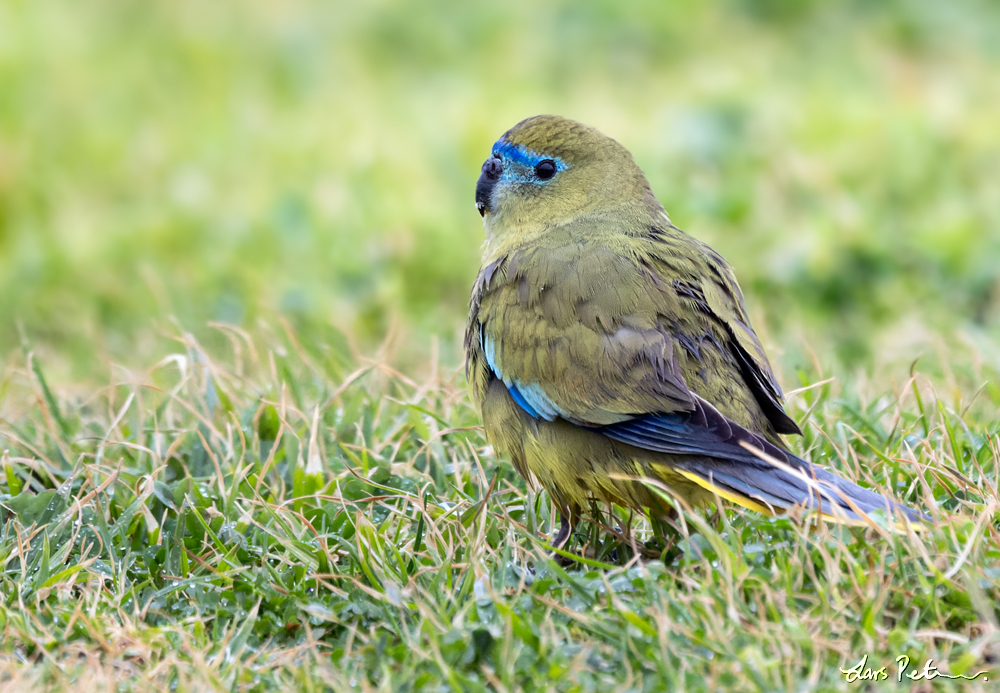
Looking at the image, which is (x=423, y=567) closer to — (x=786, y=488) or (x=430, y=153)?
(x=786, y=488)

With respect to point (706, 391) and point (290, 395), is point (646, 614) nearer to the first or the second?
point (706, 391)

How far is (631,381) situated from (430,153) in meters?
4.12

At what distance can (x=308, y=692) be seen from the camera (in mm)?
2279

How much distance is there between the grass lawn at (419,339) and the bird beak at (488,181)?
62 cm

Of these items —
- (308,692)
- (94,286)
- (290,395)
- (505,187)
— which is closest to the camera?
→ (308,692)

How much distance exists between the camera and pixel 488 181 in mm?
3406

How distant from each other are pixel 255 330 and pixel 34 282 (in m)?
1.57

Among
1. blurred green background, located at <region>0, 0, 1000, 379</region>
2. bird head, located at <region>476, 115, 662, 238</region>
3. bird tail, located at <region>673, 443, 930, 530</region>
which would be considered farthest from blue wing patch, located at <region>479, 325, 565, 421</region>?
blurred green background, located at <region>0, 0, 1000, 379</region>

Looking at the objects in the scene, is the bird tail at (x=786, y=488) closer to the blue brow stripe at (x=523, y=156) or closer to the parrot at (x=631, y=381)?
the parrot at (x=631, y=381)

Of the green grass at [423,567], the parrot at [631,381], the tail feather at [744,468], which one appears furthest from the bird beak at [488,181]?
the tail feather at [744,468]

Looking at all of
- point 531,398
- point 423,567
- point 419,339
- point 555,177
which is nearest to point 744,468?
point 531,398

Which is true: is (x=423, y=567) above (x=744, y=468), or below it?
below

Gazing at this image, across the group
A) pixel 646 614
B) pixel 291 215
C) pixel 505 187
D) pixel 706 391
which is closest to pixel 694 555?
pixel 646 614

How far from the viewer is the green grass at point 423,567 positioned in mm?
2303
